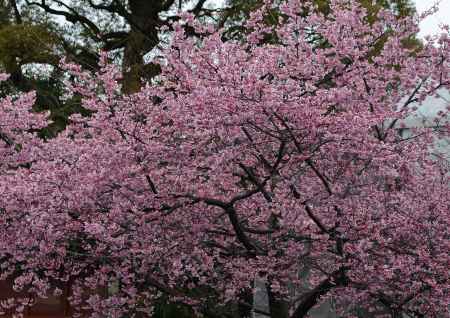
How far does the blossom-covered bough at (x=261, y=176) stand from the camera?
504 centimetres

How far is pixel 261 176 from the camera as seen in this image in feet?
20.1

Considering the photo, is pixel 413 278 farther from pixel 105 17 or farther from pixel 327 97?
pixel 105 17

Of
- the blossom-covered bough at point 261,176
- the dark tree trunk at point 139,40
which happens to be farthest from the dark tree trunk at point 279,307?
the dark tree trunk at point 139,40

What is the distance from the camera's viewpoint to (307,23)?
234 inches

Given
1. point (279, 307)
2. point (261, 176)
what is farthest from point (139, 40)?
point (279, 307)

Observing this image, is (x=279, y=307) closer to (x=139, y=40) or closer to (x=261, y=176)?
(x=261, y=176)

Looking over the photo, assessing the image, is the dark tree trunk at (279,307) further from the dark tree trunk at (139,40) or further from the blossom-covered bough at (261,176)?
the dark tree trunk at (139,40)

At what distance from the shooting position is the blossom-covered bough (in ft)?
16.5

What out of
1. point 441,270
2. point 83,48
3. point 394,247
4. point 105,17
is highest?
point 105,17

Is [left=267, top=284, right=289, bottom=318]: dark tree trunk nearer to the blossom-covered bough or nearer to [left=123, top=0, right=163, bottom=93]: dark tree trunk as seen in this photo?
the blossom-covered bough

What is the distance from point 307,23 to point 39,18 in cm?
899

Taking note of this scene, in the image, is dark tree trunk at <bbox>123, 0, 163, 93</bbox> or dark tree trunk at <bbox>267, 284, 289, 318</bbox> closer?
dark tree trunk at <bbox>267, 284, 289, 318</bbox>

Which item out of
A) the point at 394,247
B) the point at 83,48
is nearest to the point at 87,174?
the point at 394,247

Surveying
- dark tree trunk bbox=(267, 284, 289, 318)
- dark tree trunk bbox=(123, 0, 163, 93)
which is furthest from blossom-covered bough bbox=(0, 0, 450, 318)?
dark tree trunk bbox=(123, 0, 163, 93)
